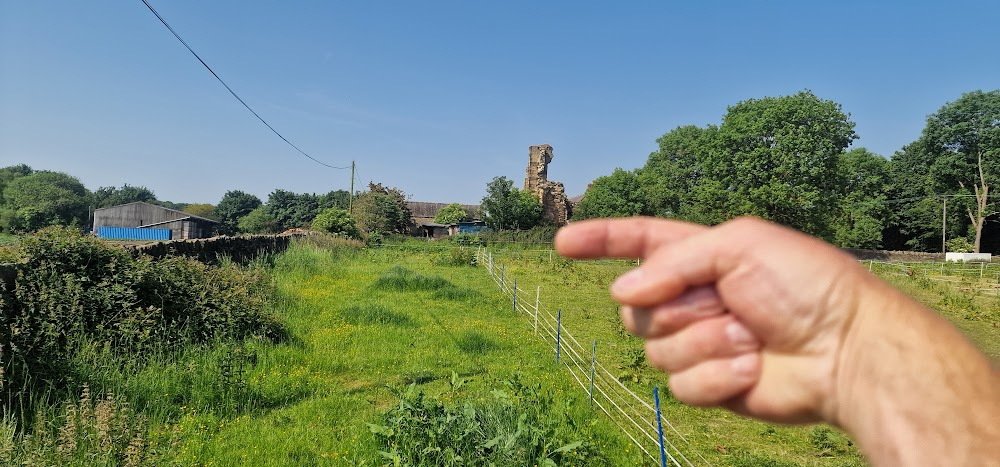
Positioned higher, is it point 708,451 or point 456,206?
point 456,206

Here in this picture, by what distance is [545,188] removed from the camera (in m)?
50.9

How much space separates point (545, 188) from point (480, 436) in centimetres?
4734

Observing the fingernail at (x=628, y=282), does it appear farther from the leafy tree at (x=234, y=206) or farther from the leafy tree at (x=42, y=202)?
the leafy tree at (x=234, y=206)

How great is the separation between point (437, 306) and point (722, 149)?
29.4m

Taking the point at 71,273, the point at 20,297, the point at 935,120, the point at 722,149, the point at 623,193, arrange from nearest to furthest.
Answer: the point at 20,297 → the point at 71,273 → the point at 722,149 → the point at 935,120 → the point at 623,193

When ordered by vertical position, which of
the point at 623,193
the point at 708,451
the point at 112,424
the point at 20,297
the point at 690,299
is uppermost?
the point at 623,193

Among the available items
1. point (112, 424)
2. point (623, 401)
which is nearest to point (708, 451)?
point (623, 401)

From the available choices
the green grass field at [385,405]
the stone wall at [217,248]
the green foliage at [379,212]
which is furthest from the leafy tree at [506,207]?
the green grass field at [385,405]

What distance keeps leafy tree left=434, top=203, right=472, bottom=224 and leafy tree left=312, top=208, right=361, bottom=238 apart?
27277 millimetres

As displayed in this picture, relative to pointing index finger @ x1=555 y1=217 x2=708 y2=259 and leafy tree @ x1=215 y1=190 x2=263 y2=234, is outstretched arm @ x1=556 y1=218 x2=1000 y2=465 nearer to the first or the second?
pointing index finger @ x1=555 y1=217 x2=708 y2=259

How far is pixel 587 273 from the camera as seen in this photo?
21922 mm

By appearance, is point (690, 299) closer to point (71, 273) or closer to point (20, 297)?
point (20, 297)

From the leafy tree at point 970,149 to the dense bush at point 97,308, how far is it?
4879 centimetres

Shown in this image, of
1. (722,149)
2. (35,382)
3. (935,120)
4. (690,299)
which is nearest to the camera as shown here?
(690,299)
